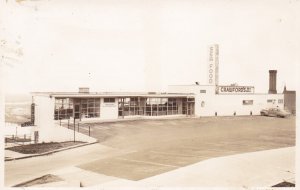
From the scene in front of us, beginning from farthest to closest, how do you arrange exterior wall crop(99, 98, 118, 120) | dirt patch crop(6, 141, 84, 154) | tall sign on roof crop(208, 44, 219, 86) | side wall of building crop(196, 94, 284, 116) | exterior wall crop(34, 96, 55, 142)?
side wall of building crop(196, 94, 284, 116) → exterior wall crop(99, 98, 118, 120) → tall sign on roof crop(208, 44, 219, 86) → exterior wall crop(34, 96, 55, 142) → dirt patch crop(6, 141, 84, 154)

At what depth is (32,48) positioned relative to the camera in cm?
707

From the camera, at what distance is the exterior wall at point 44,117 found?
740 cm

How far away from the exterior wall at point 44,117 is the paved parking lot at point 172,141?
0.70 metres

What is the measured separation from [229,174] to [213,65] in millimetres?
4813

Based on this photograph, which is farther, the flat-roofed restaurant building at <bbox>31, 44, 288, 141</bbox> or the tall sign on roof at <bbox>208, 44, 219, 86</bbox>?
the tall sign on roof at <bbox>208, 44, 219, 86</bbox>

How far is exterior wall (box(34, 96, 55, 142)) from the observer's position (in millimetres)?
7399

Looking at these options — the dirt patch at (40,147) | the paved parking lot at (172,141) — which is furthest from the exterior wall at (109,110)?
the dirt patch at (40,147)

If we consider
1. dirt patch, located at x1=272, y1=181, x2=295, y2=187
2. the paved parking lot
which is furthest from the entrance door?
dirt patch, located at x1=272, y1=181, x2=295, y2=187

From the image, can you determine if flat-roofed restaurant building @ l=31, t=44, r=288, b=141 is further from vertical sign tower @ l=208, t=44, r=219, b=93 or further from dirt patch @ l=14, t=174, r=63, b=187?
dirt patch @ l=14, t=174, r=63, b=187

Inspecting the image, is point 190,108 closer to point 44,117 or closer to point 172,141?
point 172,141

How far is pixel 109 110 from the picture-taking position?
9312 millimetres

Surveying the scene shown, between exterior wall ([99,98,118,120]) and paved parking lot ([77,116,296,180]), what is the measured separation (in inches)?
23.9

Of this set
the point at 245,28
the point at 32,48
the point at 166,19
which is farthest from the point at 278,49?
the point at 32,48

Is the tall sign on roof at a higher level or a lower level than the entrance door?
higher
